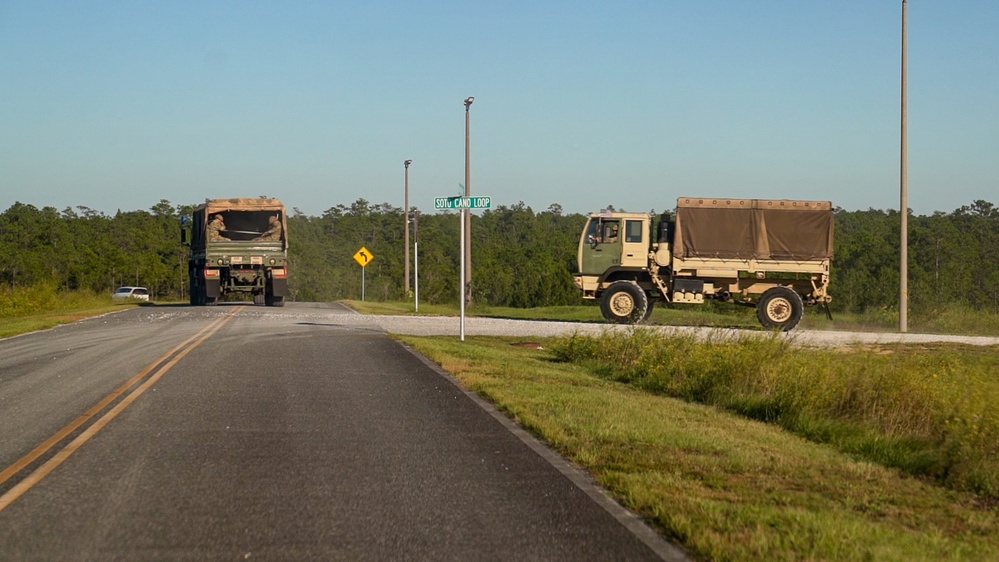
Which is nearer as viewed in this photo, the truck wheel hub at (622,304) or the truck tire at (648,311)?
the truck wheel hub at (622,304)

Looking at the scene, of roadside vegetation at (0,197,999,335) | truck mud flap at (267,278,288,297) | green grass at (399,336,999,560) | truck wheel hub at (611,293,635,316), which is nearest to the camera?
green grass at (399,336,999,560)

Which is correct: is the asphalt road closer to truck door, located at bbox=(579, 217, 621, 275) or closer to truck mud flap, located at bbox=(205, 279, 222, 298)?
A: truck door, located at bbox=(579, 217, 621, 275)

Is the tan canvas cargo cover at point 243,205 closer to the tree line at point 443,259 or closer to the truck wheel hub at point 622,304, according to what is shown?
the truck wheel hub at point 622,304

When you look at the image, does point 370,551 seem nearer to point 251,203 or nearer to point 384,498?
point 384,498

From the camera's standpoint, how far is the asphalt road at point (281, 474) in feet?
20.9

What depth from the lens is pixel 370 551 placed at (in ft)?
20.2

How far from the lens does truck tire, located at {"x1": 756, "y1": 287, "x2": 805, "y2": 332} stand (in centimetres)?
3044

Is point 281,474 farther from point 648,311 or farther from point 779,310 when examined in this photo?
point 648,311

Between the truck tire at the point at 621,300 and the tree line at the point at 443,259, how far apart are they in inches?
971

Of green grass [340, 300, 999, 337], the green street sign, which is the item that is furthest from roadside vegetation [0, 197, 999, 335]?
the green street sign

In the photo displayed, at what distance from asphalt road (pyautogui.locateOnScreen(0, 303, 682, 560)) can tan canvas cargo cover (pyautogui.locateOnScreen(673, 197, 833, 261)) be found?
637 inches

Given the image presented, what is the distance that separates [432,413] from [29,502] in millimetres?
5219

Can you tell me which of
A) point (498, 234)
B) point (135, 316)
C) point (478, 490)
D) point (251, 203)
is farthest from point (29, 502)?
point (498, 234)

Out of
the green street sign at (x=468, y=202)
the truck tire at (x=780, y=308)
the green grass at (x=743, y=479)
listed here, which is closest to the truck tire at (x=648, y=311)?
the truck tire at (x=780, y=308)
